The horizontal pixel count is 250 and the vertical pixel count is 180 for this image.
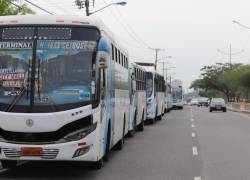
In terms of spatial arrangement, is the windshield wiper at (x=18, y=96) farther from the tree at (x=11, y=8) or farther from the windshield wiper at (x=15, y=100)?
the tree at (x=11, y=8)

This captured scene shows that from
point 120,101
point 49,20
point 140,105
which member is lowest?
point 140,105

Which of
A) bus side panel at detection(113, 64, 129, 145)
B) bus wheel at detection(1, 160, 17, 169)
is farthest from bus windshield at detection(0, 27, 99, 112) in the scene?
bus side panel at detection(113, 64, 129, 145)

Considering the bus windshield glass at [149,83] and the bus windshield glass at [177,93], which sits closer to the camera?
the bus windshield glass at [149,83]

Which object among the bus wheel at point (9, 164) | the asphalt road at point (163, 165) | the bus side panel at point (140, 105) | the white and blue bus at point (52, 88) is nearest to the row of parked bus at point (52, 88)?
the white and blue bus at point (52, 88)

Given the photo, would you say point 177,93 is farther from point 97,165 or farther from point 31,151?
point 31,151

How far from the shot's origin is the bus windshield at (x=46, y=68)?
10.5 metres

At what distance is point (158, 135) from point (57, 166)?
9.89m

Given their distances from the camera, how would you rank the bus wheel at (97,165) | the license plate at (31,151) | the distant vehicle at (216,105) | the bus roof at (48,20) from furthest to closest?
the distant vehicle at (216,105)
the bus wheel at (97,165)
the bus roof at (48,20)
the license plate at (31,151)

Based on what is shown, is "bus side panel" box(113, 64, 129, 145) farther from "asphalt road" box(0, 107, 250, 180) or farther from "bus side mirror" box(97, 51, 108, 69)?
"bus side mirror" box(97, 51, 108, 69)

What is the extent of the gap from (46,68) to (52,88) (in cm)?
39

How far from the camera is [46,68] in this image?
10711 millimetres

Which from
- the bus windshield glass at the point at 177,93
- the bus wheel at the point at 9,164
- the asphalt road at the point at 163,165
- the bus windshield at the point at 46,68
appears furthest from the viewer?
the bus windshield glass at the point at 177,93

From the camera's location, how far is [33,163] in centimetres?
1347

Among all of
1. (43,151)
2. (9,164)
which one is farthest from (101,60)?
(9,164)
